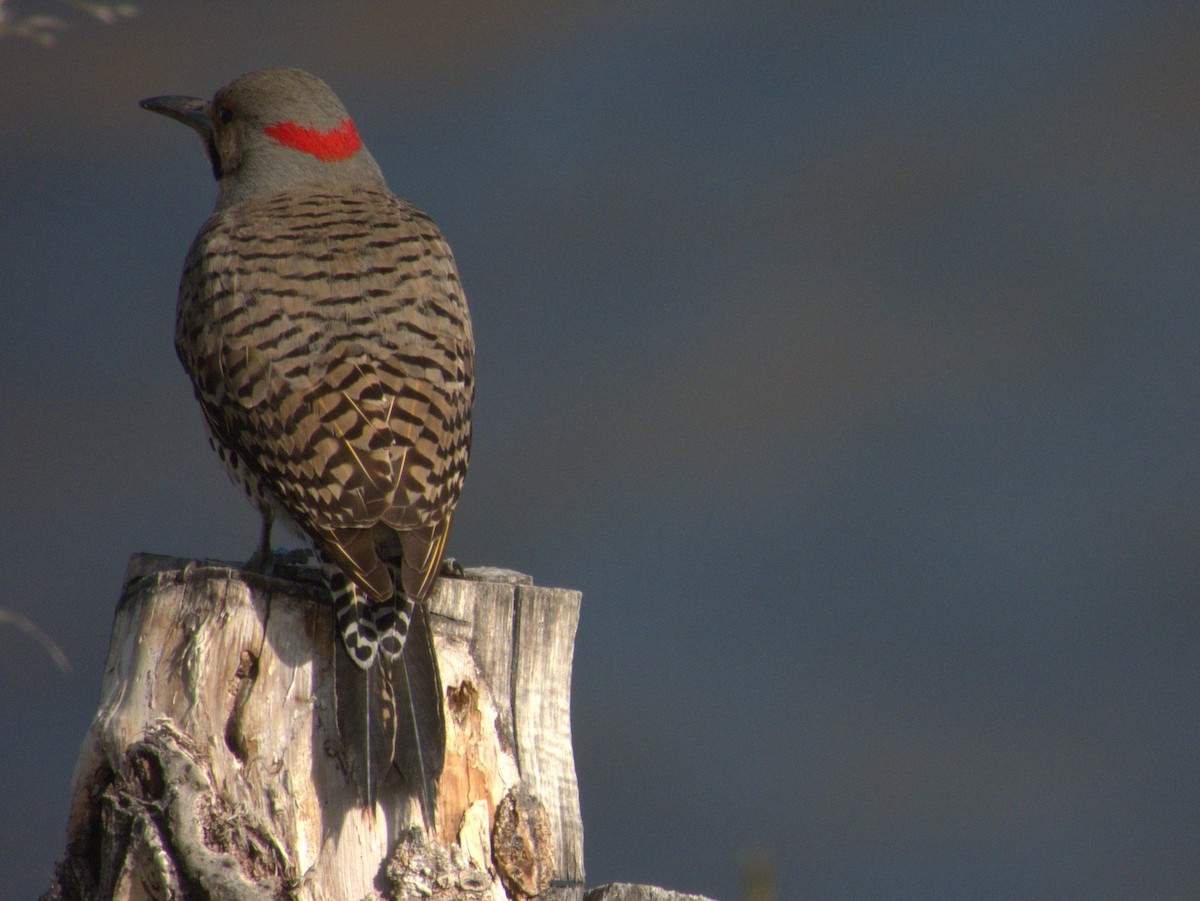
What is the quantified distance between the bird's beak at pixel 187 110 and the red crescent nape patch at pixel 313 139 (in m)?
0.41

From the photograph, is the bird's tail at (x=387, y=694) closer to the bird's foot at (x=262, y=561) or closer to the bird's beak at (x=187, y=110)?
the bird's foot at (x=262, y=561)

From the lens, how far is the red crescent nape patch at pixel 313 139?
4637 millimetres

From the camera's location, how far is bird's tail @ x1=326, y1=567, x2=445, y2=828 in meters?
2.58

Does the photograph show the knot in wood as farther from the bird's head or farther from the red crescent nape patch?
the red crescent nape patch

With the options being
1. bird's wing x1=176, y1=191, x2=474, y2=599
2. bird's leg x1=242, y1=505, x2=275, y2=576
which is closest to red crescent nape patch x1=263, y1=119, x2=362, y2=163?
bird's wing x1=176, y1=191, x2=474, y2=599

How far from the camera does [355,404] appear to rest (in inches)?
125

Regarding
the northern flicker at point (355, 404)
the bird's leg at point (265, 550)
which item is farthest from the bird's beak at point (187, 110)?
the bird's leg at point (265, 550)

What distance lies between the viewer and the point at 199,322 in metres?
3.62

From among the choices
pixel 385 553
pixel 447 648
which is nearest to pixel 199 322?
pixel 385 553

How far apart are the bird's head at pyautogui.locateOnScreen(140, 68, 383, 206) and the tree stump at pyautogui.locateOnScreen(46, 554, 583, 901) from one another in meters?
2.06

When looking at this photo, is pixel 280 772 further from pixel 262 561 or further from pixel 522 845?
pixel 262 561

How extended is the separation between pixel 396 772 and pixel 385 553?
57cm

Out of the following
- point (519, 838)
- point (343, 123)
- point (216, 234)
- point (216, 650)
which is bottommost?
point (519, 838)

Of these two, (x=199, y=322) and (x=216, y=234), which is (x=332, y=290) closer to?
(x=199, y=322)
